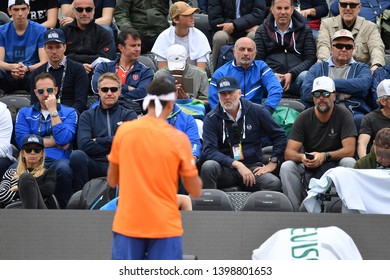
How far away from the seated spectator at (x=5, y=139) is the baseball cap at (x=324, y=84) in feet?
10.1

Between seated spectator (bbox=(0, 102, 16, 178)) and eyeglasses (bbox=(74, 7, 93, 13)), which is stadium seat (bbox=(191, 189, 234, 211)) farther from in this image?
eyeglasses (bbox=(74, 7, 93, 13))

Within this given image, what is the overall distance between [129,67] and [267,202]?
2895mm

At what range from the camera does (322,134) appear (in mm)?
10086

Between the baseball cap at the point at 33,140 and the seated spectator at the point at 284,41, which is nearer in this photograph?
the baseball cap at the point at 33,140

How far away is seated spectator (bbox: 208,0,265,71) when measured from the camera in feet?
40.8

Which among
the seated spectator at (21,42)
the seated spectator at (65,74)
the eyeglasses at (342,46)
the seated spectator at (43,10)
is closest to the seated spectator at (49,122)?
the seated spectator at (65,74)

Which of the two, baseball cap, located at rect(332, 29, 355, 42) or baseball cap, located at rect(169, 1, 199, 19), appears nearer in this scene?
baseball cap, located at rect(332, 29, 355, 42)

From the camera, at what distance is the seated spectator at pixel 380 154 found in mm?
9031

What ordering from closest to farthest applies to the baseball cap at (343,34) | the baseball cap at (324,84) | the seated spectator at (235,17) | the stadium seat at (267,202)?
the stadium seat at (267,202), the baseball cap at (324,84), the baseball cap at (343,34), the seated spectator at (235,17)

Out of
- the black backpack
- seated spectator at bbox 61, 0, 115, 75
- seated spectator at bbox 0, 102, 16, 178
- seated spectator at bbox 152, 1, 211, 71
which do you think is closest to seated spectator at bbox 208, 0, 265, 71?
seated spectator at bbox 152, 1, 211, 71

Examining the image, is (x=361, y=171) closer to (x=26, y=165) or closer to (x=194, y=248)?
(x=194, y=248)

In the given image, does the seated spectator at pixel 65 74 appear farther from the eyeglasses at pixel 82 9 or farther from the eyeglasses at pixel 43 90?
the eyeglasses at pixel 82 9

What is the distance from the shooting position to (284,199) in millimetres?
9094

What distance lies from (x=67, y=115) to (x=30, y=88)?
110cm
